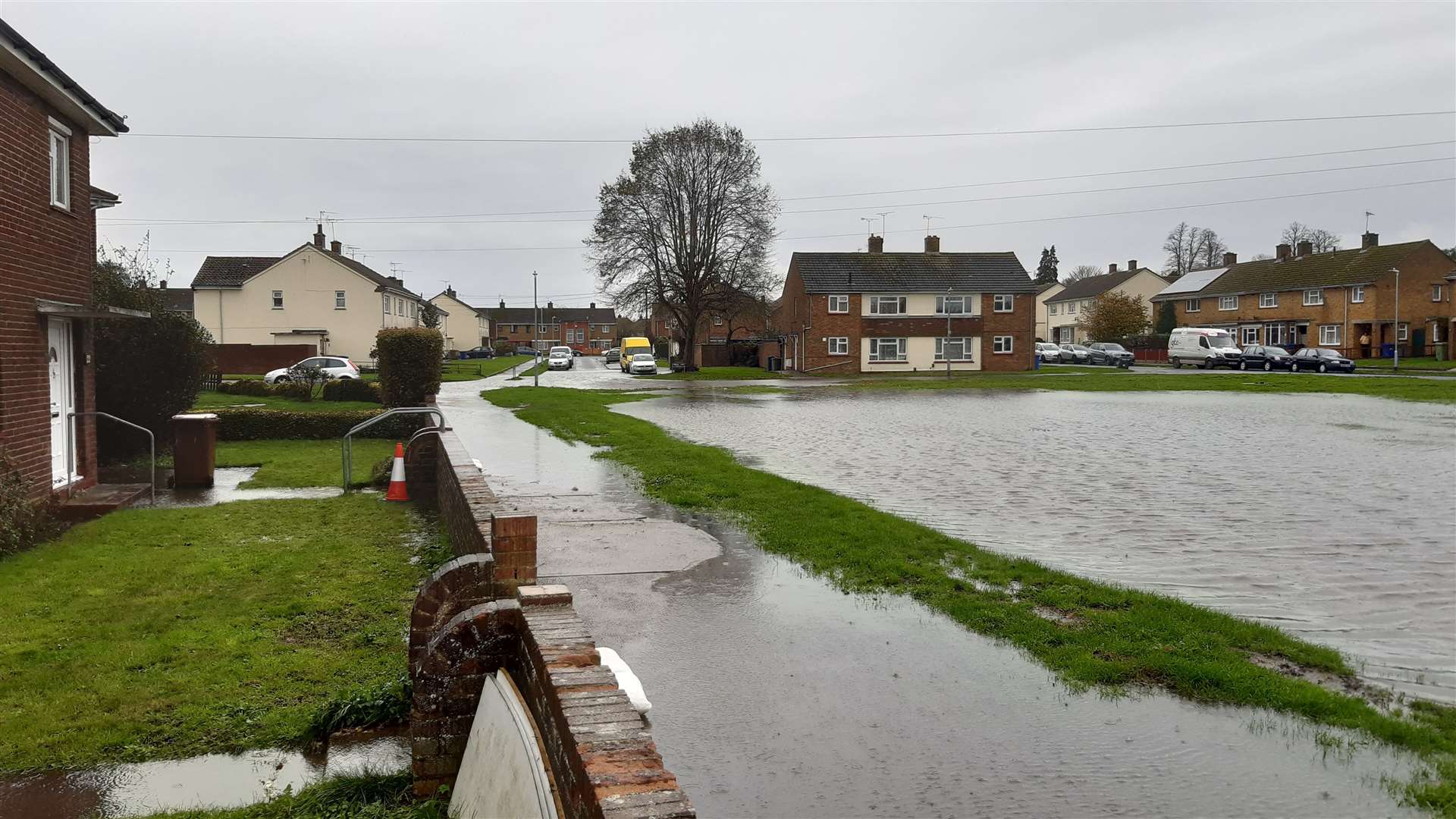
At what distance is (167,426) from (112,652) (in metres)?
14.5

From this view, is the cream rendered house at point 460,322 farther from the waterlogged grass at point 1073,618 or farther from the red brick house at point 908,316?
the waterlogged grass at point 1073,618

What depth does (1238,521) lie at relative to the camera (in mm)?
11438

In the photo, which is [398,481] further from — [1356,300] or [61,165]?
[1356,300]

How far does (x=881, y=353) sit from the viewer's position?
64.8 meters

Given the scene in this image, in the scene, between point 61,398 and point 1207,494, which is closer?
point 1207,494

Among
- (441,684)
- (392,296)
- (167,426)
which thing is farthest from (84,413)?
(392,296)

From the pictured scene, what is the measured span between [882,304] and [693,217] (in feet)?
43.8

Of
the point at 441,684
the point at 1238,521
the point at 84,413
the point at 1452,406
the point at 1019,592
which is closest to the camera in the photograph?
the point at 441,684

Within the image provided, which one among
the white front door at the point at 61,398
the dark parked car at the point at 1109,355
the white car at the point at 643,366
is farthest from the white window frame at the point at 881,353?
the white front door at the point at 61,398

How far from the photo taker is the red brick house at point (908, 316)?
6406cm

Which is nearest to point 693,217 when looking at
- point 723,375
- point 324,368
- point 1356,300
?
point 723,375

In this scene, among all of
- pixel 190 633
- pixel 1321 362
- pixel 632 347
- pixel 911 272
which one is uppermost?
pixel 911 272

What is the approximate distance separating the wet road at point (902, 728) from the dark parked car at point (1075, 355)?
70.8m

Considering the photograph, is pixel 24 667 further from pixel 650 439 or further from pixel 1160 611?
pixel 650 439
